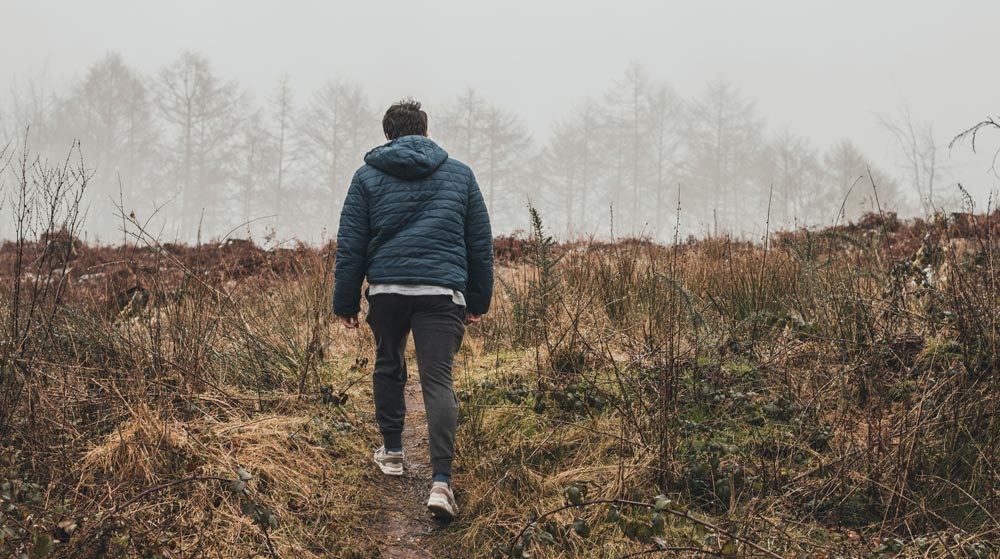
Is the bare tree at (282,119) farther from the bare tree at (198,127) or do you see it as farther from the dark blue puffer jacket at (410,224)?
the dark blue puffer jacket at (410,224)

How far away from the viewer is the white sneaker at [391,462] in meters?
3.63

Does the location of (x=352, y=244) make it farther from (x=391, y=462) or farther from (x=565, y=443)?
(x=565, y=443)

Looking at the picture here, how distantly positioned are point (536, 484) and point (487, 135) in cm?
3683

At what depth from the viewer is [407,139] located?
10.7ft

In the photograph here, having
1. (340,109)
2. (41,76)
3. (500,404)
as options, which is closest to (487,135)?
(340,109)

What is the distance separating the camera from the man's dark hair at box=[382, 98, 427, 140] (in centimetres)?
333

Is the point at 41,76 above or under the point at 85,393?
above

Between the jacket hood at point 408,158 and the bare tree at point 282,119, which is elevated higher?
the bare tree at point 282,119

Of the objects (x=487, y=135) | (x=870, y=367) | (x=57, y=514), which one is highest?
(x=487, y=135)

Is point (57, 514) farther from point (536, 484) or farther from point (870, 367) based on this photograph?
point (870, 367)

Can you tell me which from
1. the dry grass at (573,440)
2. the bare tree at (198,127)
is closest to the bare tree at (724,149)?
the bare tree at (198,127)

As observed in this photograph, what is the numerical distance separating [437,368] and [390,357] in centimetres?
33

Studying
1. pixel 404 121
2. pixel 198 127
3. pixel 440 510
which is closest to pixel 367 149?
A: pixel 198 127

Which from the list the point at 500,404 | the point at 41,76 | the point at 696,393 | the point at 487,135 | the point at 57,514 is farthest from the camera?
the point at 41,76
